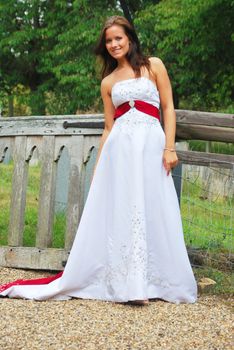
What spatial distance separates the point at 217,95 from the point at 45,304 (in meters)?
15.7

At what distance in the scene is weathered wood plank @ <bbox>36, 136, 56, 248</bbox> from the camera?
21.4 ft

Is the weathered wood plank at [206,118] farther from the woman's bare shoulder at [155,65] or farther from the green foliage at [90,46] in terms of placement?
the green foliage at [90,46]

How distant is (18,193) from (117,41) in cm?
200

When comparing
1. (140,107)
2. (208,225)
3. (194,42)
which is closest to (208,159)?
(208,225)

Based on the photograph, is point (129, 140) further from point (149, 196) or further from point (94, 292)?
point (94, 292)

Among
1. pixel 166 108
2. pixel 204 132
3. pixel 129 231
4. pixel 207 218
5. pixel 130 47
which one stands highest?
pixel 130 47

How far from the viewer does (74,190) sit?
6.39 meters

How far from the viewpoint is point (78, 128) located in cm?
640

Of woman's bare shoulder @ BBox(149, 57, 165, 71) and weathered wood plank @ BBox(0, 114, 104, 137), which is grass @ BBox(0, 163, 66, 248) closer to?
weathered wood plank @ BBox(0, 114, 104, 137)

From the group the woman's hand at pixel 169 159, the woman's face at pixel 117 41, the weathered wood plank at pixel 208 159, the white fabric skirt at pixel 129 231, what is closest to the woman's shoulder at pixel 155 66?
the woman's face at pixel 117 41

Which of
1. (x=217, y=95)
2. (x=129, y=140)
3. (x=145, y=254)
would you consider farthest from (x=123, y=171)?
(x=217, y=95)

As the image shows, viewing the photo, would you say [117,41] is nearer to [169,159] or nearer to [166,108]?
[166,108]

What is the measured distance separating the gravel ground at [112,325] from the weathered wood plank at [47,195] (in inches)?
52.3

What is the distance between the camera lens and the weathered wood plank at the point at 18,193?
667 cm
